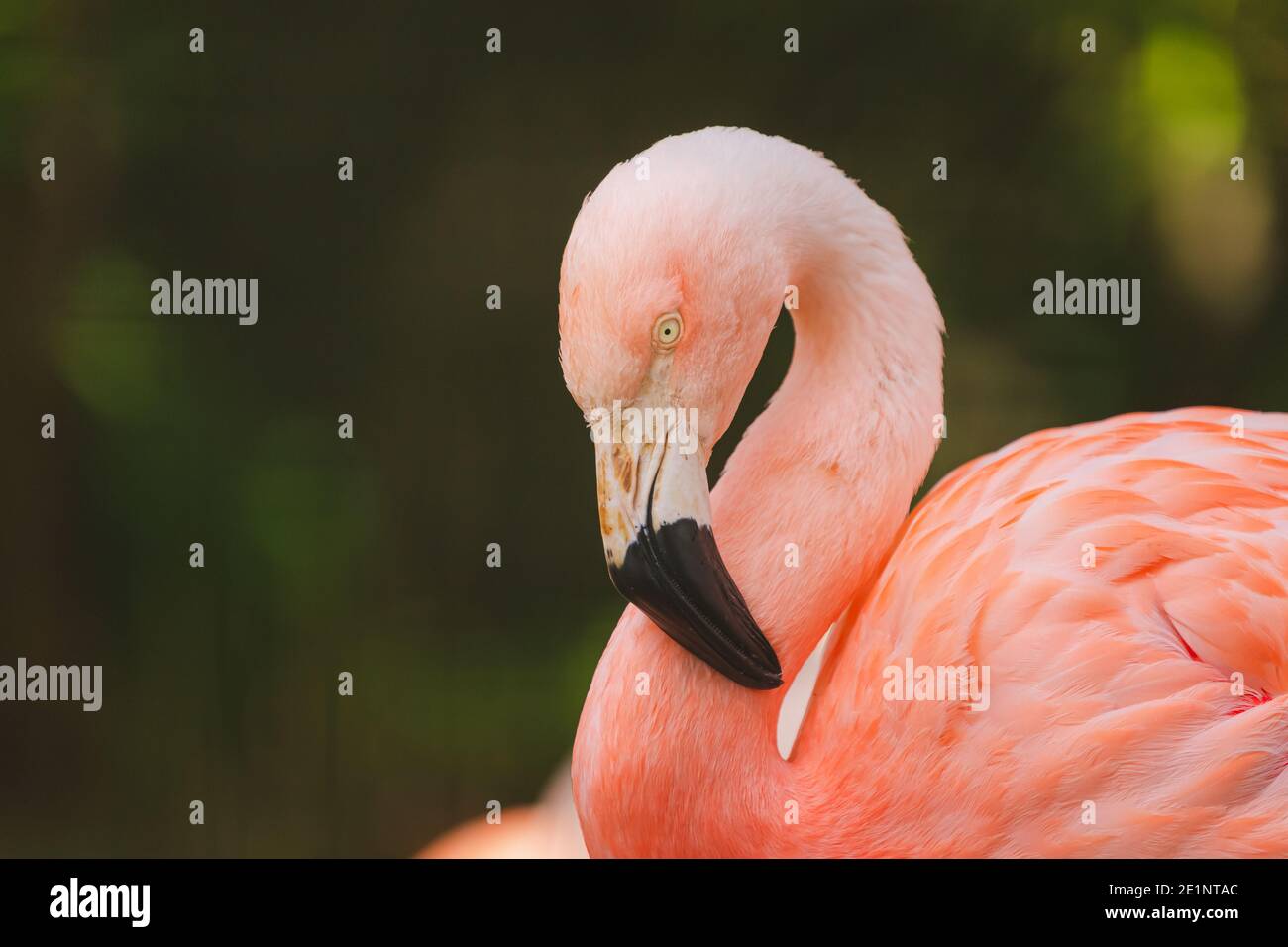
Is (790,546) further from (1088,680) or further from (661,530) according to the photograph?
(1088,680)

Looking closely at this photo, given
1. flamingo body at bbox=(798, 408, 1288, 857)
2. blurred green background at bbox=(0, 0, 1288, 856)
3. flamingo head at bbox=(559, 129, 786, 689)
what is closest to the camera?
flamingo head at bbox=(559, 129, 786, 689)

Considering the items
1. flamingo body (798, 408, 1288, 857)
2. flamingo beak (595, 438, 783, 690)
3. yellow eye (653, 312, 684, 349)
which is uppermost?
yellow eye (653, 312, 684, 349)

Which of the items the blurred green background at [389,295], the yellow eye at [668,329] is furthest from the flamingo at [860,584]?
the blurred green background at [389,295]

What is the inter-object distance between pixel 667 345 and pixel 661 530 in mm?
210

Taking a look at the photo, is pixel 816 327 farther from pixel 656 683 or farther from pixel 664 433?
pixel 656 683

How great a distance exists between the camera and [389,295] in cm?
227

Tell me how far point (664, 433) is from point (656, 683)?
0.33 m

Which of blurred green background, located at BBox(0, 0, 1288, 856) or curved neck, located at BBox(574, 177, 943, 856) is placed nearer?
curved neck, located at BBox(574, 177, 943, 856)

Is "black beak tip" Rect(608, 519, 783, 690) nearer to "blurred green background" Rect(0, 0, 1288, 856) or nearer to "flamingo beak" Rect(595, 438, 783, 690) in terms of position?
"flamingo beak" Rect(595, 438, 783, 690)

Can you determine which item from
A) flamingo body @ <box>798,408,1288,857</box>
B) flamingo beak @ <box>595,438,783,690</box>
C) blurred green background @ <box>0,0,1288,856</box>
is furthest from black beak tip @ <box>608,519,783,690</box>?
blurred green background @ <box>0,0,1288,856</box>

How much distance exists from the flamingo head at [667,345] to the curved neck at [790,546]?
3.9 inches

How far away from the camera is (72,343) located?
2.16 m

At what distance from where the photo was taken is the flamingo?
1.26 m

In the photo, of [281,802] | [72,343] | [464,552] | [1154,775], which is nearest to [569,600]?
[464,552]
